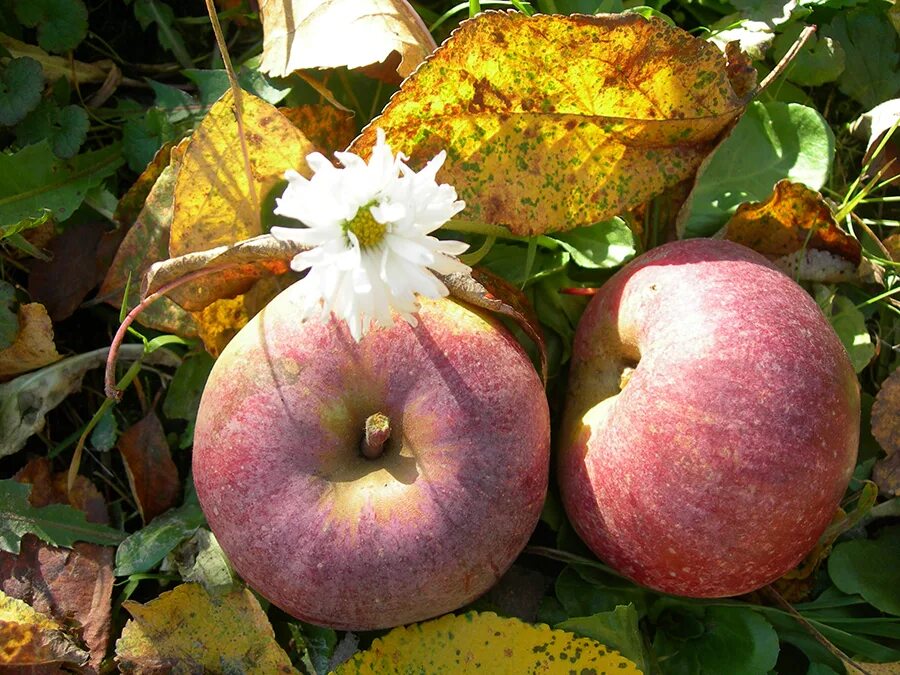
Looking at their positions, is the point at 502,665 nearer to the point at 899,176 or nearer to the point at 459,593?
the point at 459,593

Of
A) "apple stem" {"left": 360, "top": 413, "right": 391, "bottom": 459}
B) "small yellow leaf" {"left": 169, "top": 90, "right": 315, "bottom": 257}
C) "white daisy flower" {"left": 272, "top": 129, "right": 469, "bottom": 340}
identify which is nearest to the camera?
"white daisy flower" {"left": 272, "top": 129, "right": 469, "bottom": 340}

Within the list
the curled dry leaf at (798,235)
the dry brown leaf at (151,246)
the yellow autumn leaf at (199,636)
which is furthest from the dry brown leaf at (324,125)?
the yellow autumn leaf at (199,636)

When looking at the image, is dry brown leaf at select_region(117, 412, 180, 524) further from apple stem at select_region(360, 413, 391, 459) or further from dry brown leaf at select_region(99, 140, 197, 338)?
apple stem at select_region(360, 413, 391, 459)

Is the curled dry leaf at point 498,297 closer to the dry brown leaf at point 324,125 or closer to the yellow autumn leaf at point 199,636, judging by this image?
the dry brown leaf at point 324,125

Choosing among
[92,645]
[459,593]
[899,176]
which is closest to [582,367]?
[459,593]

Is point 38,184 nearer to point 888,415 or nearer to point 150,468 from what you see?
point 150,468

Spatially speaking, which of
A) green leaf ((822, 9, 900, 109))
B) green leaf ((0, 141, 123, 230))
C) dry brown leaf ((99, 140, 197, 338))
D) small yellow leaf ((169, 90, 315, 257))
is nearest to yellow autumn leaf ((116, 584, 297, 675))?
dry brown leaf ((99, 140, 197, 338))
